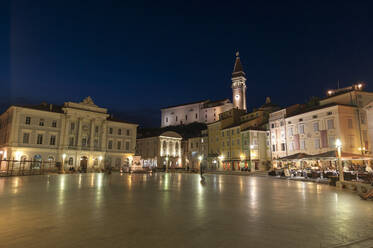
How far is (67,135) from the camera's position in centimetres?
→ 5116

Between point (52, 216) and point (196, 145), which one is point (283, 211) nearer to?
point (52, 216)

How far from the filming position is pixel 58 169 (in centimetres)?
4594

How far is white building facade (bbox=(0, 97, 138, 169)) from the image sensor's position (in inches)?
1775

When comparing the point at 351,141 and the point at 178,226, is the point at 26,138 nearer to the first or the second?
the point at 178,226

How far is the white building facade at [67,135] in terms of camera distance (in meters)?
45.1

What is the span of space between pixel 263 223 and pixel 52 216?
5.91 metres

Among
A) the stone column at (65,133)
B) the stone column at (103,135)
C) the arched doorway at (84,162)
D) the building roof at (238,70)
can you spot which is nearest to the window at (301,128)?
the stone column at (103,135)

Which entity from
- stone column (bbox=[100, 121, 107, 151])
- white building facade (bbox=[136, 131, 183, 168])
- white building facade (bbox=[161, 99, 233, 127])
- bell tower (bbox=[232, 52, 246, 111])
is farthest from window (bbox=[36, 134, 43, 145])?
bell tower (bbox=[232, 52, 246, 111])

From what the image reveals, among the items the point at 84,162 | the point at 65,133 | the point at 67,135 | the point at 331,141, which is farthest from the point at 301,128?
the point at 65,133

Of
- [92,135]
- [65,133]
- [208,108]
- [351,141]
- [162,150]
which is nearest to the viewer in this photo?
[351,141]

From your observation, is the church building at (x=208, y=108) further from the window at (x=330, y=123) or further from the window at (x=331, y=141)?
the window at (x=331, y=141)

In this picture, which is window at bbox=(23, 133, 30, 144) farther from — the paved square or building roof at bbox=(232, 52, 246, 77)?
building roof at bbox=(232, 52, 246, 77)

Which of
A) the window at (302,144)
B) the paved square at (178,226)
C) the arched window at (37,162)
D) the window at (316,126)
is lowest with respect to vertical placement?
the paved square at (178,226)

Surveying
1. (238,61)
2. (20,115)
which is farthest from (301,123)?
(238,61)
